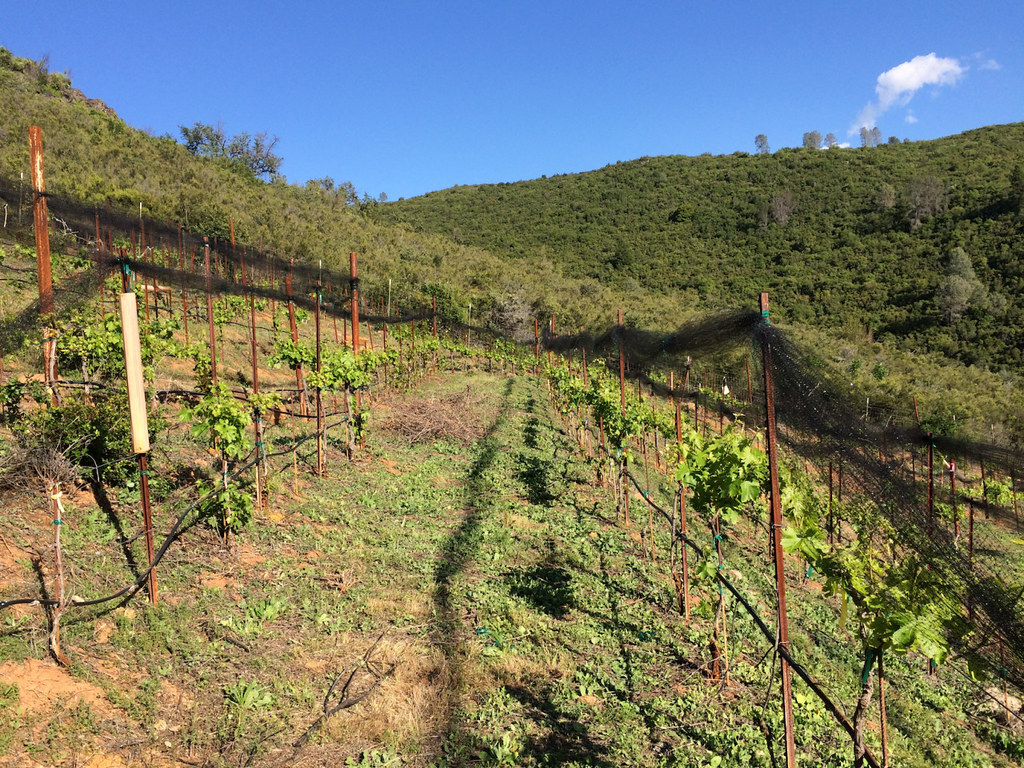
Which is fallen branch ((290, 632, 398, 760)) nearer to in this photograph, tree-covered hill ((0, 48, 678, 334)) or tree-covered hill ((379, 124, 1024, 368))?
tree-covered hill ((0, 48, 678, 334))

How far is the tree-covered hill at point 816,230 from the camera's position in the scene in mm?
28797

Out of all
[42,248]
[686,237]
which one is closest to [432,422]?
[42,248]

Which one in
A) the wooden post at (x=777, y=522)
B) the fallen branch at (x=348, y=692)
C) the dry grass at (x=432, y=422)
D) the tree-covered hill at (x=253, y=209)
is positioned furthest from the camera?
the tree-covered hill at (x=253, y=209)

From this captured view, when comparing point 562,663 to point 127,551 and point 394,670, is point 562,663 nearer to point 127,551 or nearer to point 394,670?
point 394,670

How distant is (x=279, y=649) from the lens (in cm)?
405

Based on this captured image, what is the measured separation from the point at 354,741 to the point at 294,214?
3436 centimetres

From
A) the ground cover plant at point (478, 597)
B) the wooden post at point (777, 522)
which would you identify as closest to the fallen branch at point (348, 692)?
the ground cover plant at point (478, 597)

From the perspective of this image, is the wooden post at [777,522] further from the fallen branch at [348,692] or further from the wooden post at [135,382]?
the wooden post at [135,382]

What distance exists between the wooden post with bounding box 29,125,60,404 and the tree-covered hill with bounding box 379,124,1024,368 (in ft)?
104

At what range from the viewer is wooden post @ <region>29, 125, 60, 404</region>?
5.11 metres

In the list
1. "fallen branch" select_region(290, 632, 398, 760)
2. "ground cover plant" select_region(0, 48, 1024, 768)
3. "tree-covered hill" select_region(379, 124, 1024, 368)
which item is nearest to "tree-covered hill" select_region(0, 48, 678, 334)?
"tree-covered hill" select_region(379, 124, 1024, 368)

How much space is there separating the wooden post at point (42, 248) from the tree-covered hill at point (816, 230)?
31670 mm

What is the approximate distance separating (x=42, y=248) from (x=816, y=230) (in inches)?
1778

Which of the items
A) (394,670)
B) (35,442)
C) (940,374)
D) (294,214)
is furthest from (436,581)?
(294,214)
